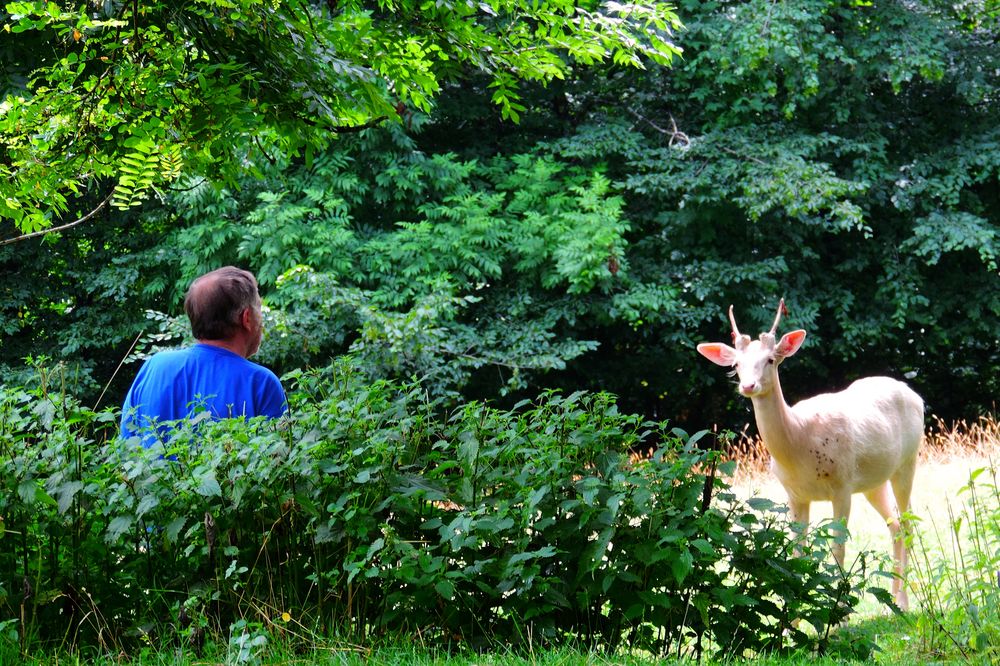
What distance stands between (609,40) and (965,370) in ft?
47.5

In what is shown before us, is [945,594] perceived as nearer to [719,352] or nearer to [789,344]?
[789,344]

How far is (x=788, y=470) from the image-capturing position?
220 inches

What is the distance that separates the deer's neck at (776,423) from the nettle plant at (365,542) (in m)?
2.09

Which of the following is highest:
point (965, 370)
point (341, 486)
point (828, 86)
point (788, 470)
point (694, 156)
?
point (828, 86)

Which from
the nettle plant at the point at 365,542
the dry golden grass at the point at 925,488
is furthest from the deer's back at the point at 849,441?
the nettle plant at the point at 365,542

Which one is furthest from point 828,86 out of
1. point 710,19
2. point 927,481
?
point 927,481

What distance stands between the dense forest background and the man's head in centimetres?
619

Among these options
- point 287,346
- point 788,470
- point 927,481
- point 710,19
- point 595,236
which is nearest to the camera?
point 788,470

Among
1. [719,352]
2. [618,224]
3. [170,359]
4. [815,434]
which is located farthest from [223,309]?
[618,224]

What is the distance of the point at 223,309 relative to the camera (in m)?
3.75

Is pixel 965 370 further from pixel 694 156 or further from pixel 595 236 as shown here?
pixel 595 236

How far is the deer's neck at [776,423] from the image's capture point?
547 cm

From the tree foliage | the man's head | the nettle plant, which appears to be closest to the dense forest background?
the tree foliage

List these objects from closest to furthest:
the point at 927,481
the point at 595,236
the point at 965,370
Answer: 1. the point at 927,481
2. the point at 595,236
3. the point at 965,370
